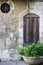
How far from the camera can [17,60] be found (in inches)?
324

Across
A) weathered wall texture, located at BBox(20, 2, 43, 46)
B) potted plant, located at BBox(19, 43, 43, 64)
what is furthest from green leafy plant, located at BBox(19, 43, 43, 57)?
weathered wall texture, located at BBox(20, 2, 43, 46)

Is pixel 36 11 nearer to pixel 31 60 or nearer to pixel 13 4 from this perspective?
pixel 13 4

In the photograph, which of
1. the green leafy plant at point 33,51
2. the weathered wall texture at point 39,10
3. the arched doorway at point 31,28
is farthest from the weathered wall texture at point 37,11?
the green leafy plant at point 33,51

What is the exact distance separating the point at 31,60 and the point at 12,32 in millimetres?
1614

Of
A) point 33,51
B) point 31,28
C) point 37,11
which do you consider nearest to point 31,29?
point 31,28

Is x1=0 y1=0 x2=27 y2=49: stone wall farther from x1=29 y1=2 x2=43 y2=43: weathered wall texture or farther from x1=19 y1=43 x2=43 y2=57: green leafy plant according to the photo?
x1=19 y1=43 x2=43 y2=57: green leafy plant

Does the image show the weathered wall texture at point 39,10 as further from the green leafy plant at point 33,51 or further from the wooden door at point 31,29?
the green leafy plant at point 33,51

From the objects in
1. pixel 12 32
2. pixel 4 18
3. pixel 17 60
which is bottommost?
pixel 17 60

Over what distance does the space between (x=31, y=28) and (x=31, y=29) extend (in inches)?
1.5

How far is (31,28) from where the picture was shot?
8219 mm

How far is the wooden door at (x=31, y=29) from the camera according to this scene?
8.22m

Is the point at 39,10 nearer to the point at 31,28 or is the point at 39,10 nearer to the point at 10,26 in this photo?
the point at 31,28

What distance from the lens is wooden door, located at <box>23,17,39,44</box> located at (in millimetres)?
8219

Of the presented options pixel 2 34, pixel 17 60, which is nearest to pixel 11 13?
pixel 2 34
